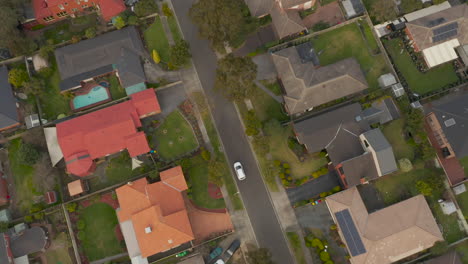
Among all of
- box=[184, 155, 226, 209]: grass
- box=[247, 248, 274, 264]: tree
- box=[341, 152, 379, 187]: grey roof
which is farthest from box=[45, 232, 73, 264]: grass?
box=[341, 152, 379, 187]: grey roof

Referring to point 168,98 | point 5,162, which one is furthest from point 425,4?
point 5,162

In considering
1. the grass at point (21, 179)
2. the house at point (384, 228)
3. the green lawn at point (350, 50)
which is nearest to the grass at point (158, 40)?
the green lawn at point (350, 50)

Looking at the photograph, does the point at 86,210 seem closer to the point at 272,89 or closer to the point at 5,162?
the point at 5,162

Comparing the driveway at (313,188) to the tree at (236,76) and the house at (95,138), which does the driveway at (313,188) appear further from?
the house at (95,138)

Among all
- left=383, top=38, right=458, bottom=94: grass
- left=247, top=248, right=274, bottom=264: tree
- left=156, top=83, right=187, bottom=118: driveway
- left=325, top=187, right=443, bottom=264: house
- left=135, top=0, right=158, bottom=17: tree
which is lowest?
A: left=325, top=187, right=443, bottom=264: house

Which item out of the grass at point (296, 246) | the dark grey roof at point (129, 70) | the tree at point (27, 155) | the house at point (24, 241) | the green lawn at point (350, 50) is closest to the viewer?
the house at point (24, 241)

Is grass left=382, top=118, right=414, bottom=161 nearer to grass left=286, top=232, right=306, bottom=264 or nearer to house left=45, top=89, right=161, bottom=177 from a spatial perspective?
grass left=286, top=232, right=306, bottom=264
